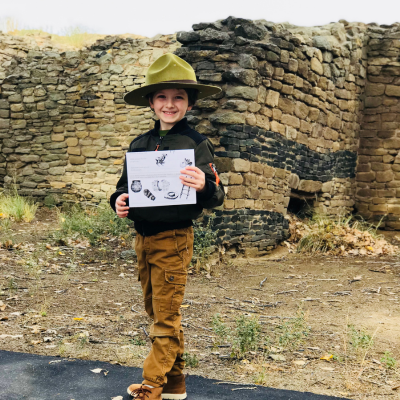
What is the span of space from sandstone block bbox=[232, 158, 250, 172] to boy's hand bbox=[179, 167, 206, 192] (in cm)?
432

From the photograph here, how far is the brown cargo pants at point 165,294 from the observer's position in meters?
2.51

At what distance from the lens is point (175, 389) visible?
106 inches

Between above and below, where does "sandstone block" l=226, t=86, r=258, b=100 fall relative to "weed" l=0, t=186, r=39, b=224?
above

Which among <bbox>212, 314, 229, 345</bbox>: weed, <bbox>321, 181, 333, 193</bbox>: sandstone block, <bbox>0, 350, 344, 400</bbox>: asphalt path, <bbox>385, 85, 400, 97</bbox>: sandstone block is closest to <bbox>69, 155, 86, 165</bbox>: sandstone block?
<bbox>321, 181, 333, 193</bbox>: sandstone block

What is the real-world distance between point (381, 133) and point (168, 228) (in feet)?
26.8

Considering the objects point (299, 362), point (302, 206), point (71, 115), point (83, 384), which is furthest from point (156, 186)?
point (71, 115)

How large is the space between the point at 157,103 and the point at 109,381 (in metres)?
1.67

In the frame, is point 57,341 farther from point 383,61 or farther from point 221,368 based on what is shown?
point 383,61

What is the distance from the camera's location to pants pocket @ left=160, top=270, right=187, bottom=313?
2549 millimetres

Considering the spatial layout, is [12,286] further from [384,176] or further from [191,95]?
[384,176]

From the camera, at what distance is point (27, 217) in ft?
30.7

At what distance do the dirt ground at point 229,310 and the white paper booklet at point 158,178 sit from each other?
1.39m

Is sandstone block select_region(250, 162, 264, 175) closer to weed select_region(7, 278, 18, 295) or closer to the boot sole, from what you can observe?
weed select_region(7, 278, 18, 295)

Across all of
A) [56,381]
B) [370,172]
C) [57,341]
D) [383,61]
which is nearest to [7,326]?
[57,341]
